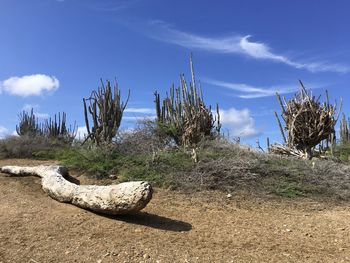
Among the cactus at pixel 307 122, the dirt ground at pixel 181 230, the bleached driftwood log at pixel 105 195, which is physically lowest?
the dirt ground at pixel 181 230

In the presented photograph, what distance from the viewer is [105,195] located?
6133mm

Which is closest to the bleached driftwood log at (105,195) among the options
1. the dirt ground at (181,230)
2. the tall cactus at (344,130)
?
the dirt ground at (181,230)

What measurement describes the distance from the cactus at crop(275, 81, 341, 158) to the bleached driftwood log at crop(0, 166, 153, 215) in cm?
674

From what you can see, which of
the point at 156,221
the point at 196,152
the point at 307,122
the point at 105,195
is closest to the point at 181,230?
the point at 156,221

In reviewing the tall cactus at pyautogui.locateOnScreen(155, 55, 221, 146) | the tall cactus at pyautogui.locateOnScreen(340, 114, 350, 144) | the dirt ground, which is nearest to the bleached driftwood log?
the dirt ground

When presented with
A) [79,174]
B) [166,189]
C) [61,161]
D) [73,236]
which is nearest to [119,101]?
[61,161]

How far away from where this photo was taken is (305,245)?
18.8 ft

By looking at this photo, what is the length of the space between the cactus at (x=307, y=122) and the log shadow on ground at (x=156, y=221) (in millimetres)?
6180

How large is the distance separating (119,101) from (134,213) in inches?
268

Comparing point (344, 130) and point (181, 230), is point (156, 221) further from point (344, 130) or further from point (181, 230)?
point (344, 130)

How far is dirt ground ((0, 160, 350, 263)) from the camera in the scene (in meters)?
5.12

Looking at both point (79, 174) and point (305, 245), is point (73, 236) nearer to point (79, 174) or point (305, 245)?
point (305, 245)

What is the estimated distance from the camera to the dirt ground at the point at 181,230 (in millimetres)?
5117

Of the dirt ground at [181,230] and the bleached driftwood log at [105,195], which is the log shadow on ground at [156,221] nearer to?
the dirt ground at [181,230]
